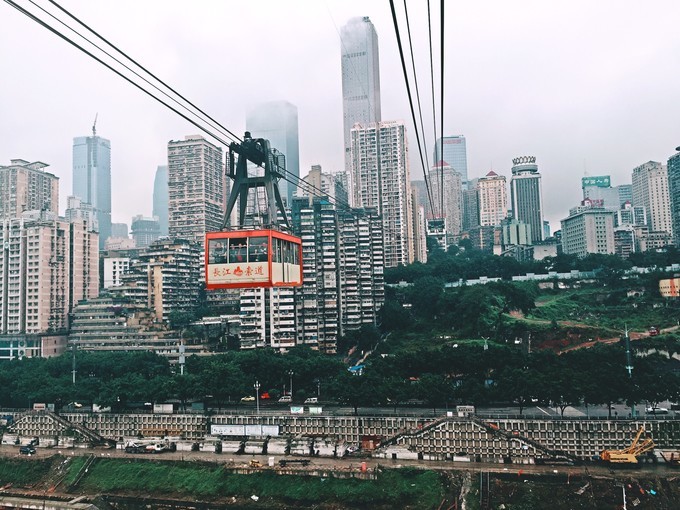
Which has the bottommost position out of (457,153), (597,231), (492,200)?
(597,231)

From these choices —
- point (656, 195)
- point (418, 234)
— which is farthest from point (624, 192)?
point (418, 234)

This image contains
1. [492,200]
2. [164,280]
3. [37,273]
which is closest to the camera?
[37,273]

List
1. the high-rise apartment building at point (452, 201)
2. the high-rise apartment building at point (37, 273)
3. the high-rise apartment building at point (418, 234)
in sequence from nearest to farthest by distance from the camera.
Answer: the high-rise apartment building at point (37, 273) → the high-rise apartment building at point (418, 234) → the high-rise apartment building at point (452, 201)

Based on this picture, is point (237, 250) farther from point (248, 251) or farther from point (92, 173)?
point (92, 173)

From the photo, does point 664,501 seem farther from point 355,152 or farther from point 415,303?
point 355,152

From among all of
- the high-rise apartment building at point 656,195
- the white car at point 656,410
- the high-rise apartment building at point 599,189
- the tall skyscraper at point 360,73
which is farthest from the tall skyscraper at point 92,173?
the white car at point 656,410

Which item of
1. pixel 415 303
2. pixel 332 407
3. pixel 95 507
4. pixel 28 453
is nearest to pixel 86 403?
pixel 28 453

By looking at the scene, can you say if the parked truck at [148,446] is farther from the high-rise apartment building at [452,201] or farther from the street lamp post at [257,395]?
the high-rise apartment building at [452,201]
